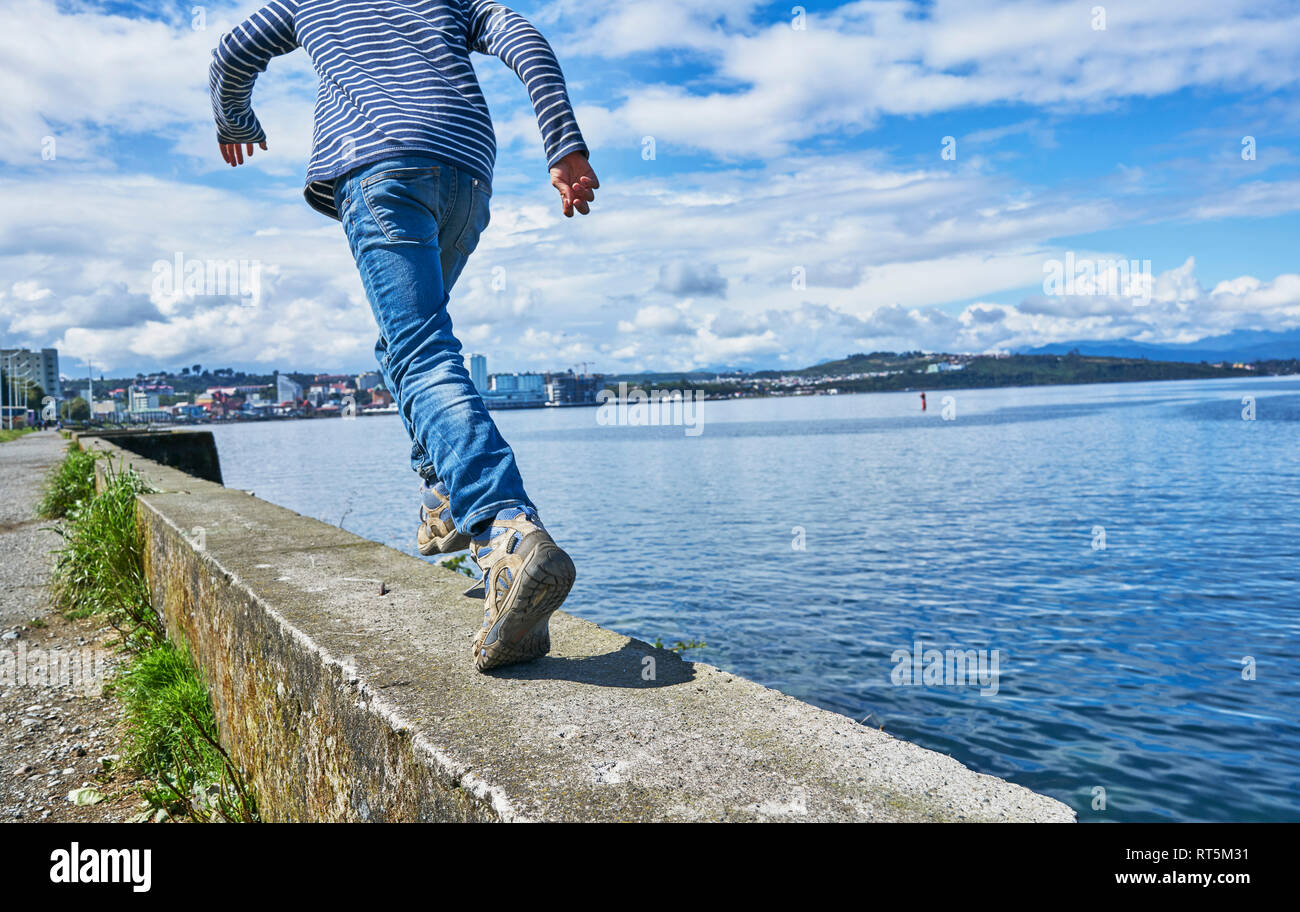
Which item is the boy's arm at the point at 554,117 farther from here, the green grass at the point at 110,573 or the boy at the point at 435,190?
the green grass at the point at 110,573

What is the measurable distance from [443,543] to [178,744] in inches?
52.7

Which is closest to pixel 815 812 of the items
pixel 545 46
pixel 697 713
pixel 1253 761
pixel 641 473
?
pixel 697 713

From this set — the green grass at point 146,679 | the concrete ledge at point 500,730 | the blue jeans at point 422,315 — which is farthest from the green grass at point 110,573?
the blue jeans at point 422,315

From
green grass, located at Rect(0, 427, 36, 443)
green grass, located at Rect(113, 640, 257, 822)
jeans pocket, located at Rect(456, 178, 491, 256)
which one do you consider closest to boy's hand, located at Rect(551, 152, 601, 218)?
jeans pocket, located at Rect(456, 178, 491, 256)

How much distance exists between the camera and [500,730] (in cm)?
158

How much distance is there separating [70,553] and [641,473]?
94.6 ft

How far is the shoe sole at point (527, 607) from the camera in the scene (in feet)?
6.28

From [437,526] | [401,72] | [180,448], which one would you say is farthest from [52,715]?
[180,448]

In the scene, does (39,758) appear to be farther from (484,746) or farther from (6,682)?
(484,746)

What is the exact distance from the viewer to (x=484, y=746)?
150 centimetres

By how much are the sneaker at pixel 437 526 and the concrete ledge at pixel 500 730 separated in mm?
144

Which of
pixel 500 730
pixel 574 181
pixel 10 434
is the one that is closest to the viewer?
pixel 500 730

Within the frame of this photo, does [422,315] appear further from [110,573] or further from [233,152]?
[110,573]

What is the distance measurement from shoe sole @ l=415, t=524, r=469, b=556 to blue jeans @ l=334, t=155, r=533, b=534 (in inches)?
17.2
